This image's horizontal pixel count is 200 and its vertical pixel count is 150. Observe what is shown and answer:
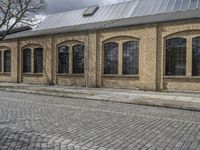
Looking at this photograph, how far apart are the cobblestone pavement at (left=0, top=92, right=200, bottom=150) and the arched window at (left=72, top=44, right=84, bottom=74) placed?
1497 centimetres

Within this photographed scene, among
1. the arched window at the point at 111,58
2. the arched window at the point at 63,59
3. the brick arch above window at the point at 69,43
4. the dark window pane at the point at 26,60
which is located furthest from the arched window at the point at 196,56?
the dark window pane at the point at 26,60

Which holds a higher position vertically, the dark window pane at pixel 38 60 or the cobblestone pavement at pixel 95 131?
the dark window pane at pixel 38 60

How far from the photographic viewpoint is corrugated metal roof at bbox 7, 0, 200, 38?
2377 centimetres

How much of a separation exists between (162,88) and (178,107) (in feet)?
25.4

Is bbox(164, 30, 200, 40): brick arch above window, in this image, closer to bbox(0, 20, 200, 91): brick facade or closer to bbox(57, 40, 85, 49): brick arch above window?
bbox(0, 20, 200, 91): brick facade

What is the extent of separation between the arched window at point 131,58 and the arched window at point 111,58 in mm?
850

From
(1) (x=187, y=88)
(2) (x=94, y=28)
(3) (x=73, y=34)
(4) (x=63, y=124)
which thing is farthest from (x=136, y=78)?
(4) (x=63, y=124)

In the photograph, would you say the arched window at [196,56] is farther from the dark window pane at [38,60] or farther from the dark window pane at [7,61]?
the dark window pane at [7,61]

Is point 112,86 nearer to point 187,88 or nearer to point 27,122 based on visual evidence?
point 187,88

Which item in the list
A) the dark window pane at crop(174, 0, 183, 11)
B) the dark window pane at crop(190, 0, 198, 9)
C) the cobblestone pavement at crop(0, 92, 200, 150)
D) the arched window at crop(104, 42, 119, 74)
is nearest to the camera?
the cobblestone pavement at crop(0, 92, 200, 150)

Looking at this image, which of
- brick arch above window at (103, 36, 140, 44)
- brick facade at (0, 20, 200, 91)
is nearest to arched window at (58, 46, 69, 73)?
brick facade at (0, 20, 200, 91)

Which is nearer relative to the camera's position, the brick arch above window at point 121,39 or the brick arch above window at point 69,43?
the brick arch above window at point 121,39

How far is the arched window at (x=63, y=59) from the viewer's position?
27312 millimetres

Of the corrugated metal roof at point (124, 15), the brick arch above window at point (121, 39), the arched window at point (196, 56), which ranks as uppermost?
the corrugated metal roof at point (124, 15)
